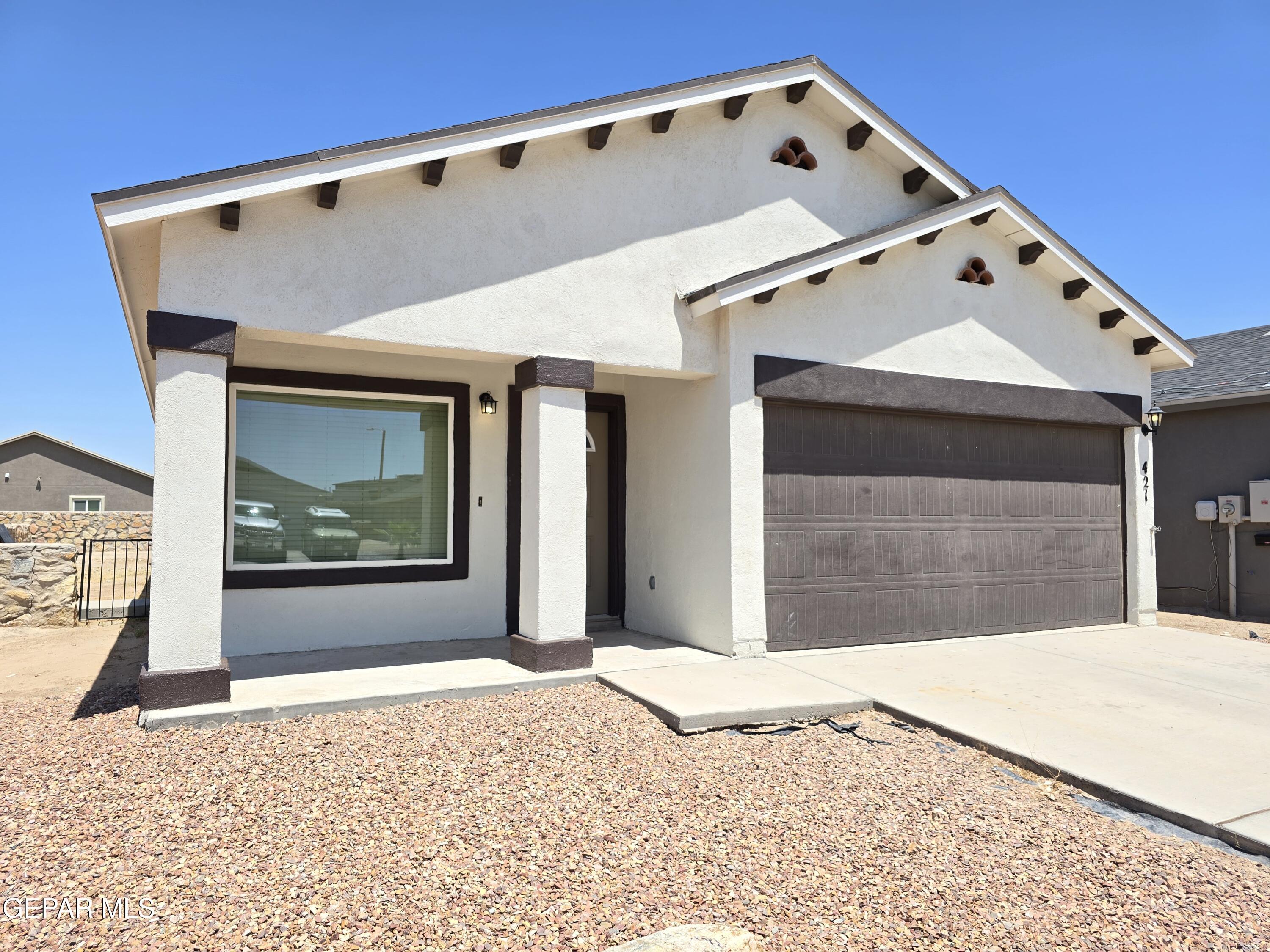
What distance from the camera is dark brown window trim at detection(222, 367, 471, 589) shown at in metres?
7.35

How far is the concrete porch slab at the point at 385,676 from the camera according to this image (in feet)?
17.2

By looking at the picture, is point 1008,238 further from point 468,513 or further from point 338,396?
point 338,396

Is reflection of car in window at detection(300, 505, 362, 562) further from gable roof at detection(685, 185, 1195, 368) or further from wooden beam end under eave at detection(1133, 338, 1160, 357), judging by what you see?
wooden beam end under eave at detection(1133, 338, 1160, 357)

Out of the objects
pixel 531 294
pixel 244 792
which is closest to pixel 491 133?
pixel 531 294

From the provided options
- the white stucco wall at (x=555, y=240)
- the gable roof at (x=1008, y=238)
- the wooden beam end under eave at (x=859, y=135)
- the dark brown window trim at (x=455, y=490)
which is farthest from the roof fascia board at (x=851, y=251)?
the dark brown window trim at (x=455, y=490)

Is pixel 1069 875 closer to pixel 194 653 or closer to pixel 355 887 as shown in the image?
pixel 355 887

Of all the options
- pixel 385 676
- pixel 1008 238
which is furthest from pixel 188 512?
pixel 1008 238

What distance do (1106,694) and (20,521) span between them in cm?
2598

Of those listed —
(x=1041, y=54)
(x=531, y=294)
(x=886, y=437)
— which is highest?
(x=1041, y=54)

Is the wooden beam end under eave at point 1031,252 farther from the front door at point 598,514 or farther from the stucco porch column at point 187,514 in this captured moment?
the stucco porch column at point 187,514

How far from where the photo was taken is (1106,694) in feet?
19.8

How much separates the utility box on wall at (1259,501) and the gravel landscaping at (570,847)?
8672mm

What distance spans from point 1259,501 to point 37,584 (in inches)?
629

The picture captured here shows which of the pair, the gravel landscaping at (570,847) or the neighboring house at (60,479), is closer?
the gravel landscaping at (570,847)
